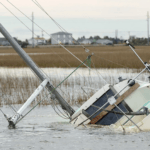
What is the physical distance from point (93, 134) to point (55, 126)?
2262mm

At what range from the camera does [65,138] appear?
13383 mm

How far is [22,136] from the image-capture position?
45.2 feet

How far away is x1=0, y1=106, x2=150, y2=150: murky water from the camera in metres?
12.2

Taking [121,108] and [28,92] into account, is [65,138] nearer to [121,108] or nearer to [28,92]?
[121,108]

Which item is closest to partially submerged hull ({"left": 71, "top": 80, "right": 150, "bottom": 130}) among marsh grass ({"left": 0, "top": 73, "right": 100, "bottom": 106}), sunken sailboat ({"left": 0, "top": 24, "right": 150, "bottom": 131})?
sunken sailboat ({"left": 0, "top": 24, "right": 150, "bottom": 131})

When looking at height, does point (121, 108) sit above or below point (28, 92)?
above

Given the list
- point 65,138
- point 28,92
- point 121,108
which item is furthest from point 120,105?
point 28,92

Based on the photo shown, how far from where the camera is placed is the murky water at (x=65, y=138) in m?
12.2

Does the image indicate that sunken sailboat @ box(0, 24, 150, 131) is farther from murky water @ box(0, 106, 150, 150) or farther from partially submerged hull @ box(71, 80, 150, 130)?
murky water @ box(0, 106, 150, 150)

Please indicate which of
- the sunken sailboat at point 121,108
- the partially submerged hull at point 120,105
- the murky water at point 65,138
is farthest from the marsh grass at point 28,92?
the partially submerged hull at point 120,105

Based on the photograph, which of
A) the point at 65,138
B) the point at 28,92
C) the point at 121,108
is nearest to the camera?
the point at 65,138

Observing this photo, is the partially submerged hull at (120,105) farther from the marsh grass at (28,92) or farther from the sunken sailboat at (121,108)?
the marsh grass at (28,92)

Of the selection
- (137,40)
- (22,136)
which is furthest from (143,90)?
(137,40)

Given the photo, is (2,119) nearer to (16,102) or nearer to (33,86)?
(16,102)
